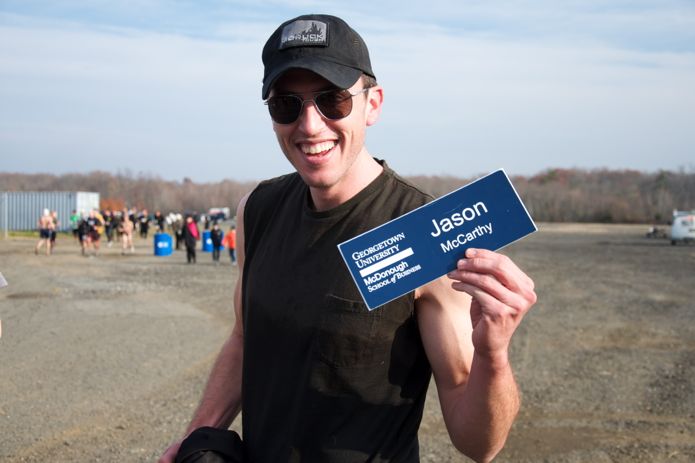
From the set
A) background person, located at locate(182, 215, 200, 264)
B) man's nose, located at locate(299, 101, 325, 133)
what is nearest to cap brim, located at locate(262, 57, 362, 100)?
man's nose, located at locate(299, 101, 325, 133)

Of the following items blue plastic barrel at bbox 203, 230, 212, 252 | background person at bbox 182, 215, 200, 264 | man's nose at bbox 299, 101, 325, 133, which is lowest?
blue plastic barrel at bbox 203, 230, 212, 252

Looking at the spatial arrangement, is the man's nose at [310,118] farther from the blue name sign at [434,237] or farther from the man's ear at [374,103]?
the blue name sign at [434,237]

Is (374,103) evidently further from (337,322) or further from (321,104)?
(337,322)

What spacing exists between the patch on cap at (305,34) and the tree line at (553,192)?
84.9 m

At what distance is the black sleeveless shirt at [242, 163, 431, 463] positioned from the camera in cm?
223

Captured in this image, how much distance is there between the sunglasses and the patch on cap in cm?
14

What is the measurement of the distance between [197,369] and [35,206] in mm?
43449

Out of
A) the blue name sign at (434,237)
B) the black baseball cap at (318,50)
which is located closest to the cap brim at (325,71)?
the black baseball cap at (318,50)

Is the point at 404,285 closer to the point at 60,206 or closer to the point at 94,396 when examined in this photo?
the point at 94,396

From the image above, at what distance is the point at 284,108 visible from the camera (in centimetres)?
236

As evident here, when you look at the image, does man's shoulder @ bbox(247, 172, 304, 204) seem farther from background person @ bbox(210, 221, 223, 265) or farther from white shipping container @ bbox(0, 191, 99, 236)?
white shipping container @ bbox(0, 191, 99, 236)

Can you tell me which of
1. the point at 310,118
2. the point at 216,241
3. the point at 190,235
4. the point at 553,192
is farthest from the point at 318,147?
the point at 553,192

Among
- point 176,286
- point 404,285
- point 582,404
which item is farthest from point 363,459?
point 176,286

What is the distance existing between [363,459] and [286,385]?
30cm
